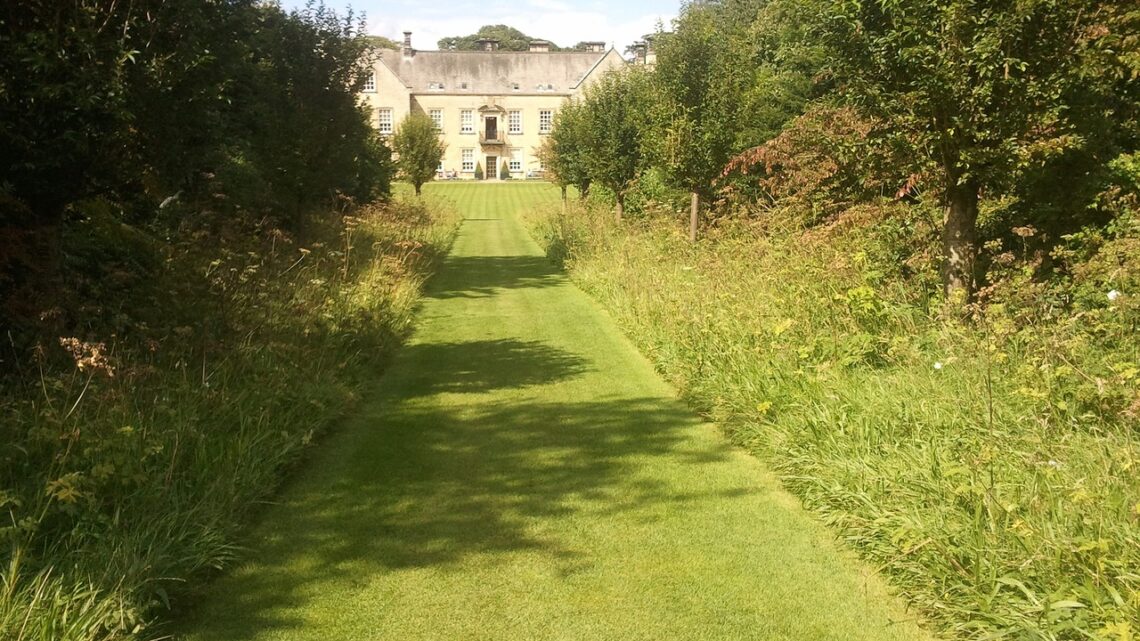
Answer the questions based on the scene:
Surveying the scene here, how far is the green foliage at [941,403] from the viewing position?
155 inches

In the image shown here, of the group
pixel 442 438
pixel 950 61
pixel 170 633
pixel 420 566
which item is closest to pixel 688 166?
pixel 950 61

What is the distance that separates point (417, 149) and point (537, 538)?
34.1 m

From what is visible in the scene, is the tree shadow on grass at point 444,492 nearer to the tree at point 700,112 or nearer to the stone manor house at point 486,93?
the tree at point 700,112

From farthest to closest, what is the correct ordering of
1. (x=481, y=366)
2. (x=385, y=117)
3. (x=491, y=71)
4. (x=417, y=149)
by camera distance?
(x=491, y=71) → (x=385, y=117) → (x=417, y=149) → (x=481, y=366)

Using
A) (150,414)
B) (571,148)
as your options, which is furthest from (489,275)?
(150,414)

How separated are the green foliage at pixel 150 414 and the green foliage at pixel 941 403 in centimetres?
352

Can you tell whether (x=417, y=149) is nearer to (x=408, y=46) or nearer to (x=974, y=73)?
(x=974, y=73)

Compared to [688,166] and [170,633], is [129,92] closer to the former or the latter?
[170,633]

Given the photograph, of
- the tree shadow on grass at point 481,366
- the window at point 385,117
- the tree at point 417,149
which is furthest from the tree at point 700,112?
the window at point 385,117

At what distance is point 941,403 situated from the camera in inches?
221

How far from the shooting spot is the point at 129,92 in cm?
605

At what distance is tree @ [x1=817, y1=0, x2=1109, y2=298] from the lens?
6.79m

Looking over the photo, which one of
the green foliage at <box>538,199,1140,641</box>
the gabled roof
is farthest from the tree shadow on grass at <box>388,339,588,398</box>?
the gabled roof

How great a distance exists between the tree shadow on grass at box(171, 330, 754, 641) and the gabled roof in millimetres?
64999
